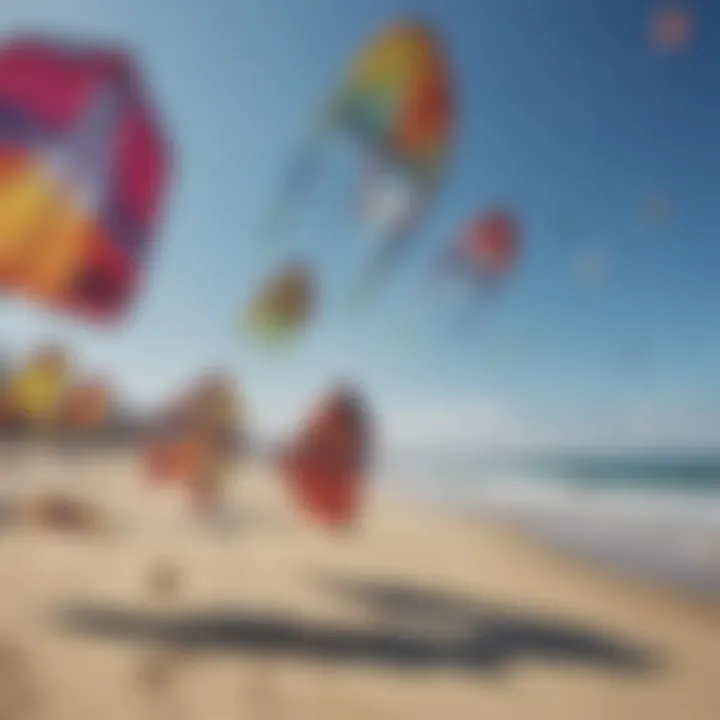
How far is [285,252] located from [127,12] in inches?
18.7

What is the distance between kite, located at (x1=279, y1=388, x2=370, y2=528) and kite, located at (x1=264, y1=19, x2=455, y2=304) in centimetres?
22

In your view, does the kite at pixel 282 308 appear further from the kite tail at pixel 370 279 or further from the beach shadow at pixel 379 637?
the beach shadow at pixel 379 637

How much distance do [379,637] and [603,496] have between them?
0.47m

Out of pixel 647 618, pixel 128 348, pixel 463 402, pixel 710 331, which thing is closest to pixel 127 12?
pixel 128 348

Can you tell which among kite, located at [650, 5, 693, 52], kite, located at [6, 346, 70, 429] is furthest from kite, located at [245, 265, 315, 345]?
kite, located at [650, 5, 693, 52]

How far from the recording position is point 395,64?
5.65ft

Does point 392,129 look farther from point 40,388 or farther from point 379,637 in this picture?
point 379,637

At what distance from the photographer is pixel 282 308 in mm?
1679

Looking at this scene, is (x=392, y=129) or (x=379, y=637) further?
(x=392, y=129)

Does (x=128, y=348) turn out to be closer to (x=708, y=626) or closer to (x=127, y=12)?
(x=127, y=12)

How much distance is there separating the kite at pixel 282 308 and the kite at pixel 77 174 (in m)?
0.21

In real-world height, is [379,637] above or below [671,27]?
below

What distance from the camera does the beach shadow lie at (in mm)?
1608

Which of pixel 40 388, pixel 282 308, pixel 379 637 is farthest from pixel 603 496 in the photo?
pixel 40 388
